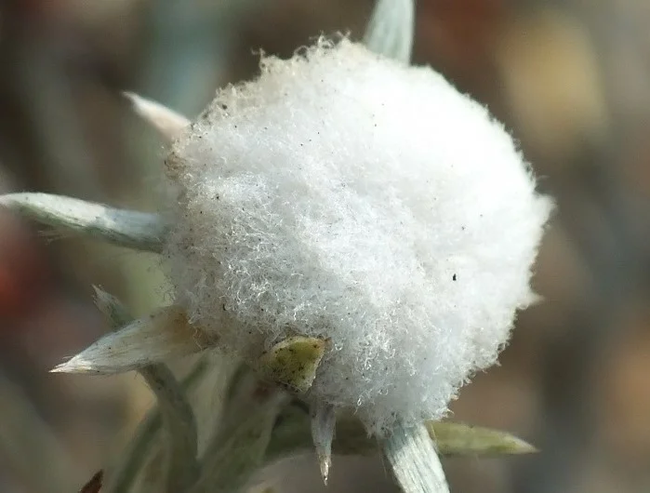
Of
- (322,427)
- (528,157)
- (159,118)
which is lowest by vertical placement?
(322,427)

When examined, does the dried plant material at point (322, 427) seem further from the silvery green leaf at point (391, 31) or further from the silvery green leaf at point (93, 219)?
the silvery green leaf at point (391, 31)

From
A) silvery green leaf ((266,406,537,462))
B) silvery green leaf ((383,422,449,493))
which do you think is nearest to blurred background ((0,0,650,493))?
silvery green leaf ((266,406,537,462))

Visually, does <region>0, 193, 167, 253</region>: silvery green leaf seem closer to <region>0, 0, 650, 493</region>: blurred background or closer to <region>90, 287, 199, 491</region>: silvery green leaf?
<region>90, 287, 199, 491</region>: silvery green leaf

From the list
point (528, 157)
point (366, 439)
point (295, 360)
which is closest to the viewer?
point (295, 360)

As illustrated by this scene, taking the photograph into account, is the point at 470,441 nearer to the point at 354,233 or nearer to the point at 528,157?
the point at 354,233

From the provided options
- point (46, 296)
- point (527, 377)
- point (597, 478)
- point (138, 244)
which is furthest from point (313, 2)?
point (138, 244)

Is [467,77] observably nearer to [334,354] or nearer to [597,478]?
[597,478]

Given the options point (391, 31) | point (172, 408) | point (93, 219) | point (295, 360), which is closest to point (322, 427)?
point (295, 360)
